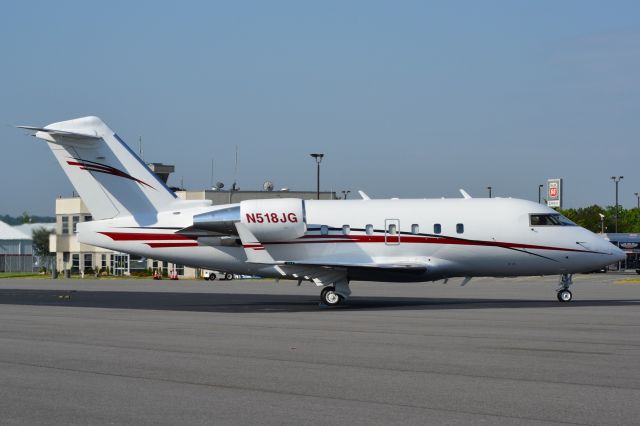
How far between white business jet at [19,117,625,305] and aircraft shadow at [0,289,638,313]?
1.08 m

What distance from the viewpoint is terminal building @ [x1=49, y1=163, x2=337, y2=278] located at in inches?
3351

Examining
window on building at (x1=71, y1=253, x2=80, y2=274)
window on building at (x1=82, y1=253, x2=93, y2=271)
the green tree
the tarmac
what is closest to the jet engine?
the tarmac

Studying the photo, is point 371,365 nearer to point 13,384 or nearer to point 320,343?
point 320,343

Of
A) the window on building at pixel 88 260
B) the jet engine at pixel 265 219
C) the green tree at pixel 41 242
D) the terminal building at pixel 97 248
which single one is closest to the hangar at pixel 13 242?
the green tree at pixel 41 242

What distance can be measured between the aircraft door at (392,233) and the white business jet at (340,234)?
1.3 inches

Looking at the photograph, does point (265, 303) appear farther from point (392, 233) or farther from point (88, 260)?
point (88, 260)

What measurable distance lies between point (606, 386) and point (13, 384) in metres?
7.95

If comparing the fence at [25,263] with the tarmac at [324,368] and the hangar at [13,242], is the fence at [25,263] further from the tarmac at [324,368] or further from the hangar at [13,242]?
the tarmac at [324,368]

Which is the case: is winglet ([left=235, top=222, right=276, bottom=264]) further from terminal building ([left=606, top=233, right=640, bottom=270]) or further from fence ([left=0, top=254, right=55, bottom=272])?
fence ([left=0, top=254, right=55, bottom=272])

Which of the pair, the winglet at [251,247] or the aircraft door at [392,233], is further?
the aircraft door at [392,233]

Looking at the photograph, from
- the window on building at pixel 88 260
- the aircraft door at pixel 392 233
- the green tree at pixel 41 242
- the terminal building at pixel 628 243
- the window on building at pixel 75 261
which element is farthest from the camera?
the green tree at pixel 41 242

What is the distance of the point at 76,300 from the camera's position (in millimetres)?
37719

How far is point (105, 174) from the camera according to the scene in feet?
110

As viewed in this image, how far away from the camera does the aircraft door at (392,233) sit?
32.1m
